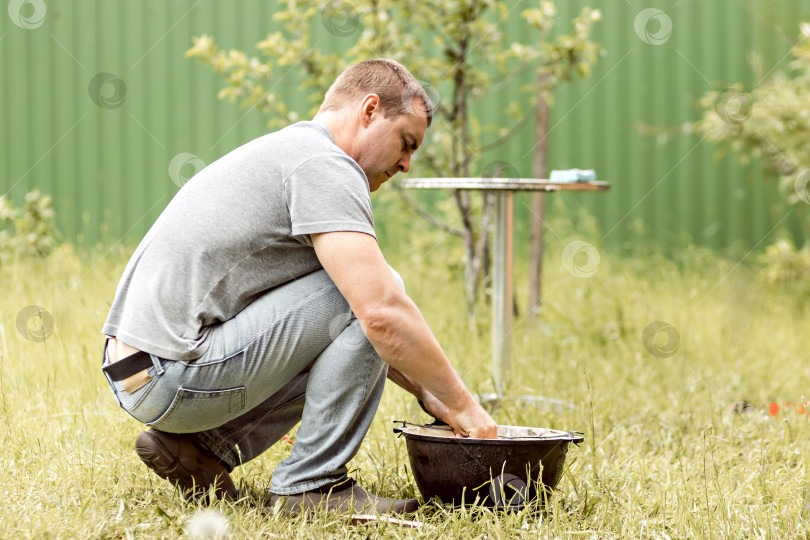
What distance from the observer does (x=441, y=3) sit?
4.24m

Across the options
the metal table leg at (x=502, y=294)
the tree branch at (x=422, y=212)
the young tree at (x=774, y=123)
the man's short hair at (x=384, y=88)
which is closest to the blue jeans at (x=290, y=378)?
the man's short hair at (x=384, y=88)

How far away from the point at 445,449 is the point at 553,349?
6.28ft

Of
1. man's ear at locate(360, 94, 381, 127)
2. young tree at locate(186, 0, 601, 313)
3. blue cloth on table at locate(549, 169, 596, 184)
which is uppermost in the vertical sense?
young tree at locate(186, 0, 601, 313)

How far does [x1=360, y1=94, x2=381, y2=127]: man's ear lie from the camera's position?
2.13m

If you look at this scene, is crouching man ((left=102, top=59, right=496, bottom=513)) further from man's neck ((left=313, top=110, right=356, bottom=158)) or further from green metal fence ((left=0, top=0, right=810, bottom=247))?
green metal fence ((left=0, top=0, right=810, bottom=247))

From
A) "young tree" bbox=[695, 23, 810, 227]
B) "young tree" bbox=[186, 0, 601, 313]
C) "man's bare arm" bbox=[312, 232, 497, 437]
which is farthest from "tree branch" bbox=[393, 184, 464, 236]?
"man's bare arm" bbox=[312, 232, 497, 437]

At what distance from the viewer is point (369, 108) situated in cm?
215

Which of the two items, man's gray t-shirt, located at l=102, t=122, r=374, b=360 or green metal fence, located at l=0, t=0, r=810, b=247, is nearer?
man's gray t-shirt, located at l=102, t=122, r=374, b=360

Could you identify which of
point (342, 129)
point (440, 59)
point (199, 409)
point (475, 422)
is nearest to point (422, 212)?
point (440, 59)

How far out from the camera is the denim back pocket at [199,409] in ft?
6.65

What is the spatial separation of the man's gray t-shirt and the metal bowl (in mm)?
572

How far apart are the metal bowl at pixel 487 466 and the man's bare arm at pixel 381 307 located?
0.55 ft

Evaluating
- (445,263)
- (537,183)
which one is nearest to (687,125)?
(445,263)

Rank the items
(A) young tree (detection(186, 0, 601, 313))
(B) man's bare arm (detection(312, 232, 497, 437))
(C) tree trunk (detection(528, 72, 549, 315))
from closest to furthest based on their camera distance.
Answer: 1. (B) man's bare arm (detection(312, 232, 497, 437))
2. (A) young tree (detection(186, 0, 601, 313))
3. (C) tree trunk (detection(528, 72, 549, 315))
